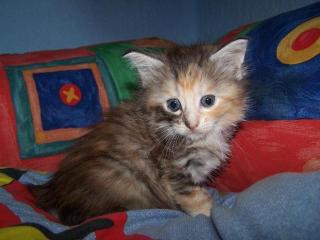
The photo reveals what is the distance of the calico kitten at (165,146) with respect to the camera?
132 cm

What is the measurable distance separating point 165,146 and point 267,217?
0.57 meters

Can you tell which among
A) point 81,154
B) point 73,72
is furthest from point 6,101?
point 81,154

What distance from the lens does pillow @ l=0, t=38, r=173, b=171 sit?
173cm

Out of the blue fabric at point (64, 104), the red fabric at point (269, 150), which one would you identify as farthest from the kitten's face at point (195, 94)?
the blue fabric at point (64, 104)

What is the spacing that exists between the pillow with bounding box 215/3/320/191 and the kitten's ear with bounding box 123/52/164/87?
1.38 feet

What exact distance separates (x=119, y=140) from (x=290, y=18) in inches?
36.0

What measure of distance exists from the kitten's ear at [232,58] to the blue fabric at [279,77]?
12 cm

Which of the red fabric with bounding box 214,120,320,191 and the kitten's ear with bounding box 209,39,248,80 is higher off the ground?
the kitten's ear with bounding box 209,39,248,80

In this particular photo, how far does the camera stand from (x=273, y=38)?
156 cm

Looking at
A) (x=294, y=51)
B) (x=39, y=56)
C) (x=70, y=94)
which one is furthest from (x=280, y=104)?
(x=39, y=56)

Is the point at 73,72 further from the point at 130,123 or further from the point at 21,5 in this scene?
the point at 21,5

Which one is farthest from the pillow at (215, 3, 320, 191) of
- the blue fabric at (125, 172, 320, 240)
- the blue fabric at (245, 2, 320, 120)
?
the blue fabric at (125, 172, 320, 240)

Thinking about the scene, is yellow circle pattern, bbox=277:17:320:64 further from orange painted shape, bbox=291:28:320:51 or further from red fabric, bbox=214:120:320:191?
red fabric, bbox=214:120:320:191

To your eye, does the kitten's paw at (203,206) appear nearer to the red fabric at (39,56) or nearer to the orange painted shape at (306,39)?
the orange painted shape at (306,39)
